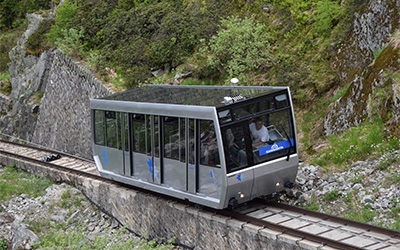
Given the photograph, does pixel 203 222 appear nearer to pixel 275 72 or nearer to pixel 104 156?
pixel 104 156

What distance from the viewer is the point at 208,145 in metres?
11.1

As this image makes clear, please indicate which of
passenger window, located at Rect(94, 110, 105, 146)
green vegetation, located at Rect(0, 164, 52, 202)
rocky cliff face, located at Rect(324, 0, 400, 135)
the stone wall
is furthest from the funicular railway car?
the stone wall

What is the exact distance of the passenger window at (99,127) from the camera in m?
15.7

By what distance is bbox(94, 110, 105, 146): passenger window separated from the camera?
51.4 feet

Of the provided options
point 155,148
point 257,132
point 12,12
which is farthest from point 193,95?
point 12,12

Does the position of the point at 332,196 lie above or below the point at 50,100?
below

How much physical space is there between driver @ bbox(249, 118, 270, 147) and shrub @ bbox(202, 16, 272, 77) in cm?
909

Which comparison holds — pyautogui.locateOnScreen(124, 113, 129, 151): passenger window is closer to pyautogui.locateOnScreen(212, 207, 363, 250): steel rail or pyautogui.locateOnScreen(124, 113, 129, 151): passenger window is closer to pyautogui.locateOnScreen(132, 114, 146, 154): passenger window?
pyautogui.locateOnScreen(132, 114, 146, 154): passenger window

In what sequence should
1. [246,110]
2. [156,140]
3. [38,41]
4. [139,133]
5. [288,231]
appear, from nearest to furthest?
[288,231]
[246,110]
[156,140]
[139,133]
[38,41]

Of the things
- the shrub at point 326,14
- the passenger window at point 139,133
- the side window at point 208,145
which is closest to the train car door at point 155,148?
the passenger window at point 139,133

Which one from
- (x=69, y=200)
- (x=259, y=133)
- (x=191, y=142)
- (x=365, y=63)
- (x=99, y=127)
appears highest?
(x=365, y=63)

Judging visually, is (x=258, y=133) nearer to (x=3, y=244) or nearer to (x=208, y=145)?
(x=208, y=145)

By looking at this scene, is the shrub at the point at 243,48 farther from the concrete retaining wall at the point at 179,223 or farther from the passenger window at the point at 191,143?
the passenger window at the point at 191,143

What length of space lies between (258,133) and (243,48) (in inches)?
397
